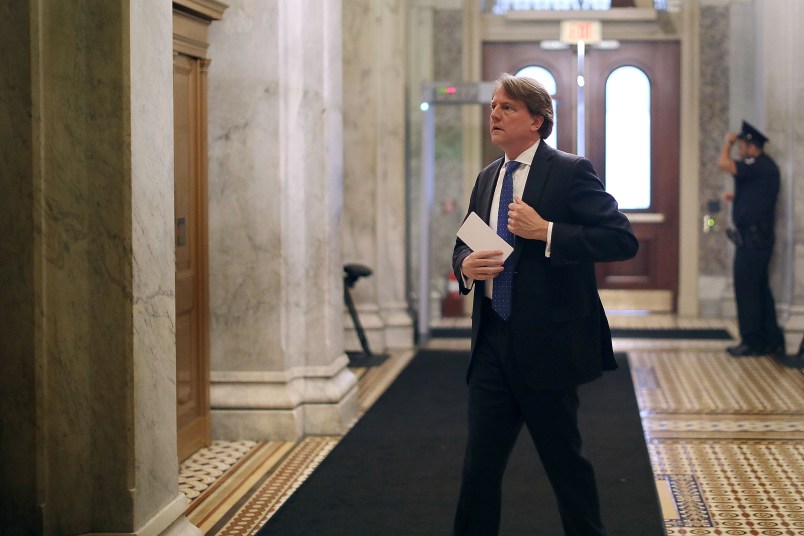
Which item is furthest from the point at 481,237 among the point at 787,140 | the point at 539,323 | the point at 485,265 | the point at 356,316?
the point at 787,140

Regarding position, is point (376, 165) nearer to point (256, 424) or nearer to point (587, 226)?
point (256, 424)

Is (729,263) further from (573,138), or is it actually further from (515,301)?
(515,301)

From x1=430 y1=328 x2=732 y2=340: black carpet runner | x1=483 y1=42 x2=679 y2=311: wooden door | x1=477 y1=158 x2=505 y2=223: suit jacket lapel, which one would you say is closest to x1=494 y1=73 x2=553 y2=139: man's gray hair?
x1=477 y1=158 x2=505 y2=223: suit jacket lapel

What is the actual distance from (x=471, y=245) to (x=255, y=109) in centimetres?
312

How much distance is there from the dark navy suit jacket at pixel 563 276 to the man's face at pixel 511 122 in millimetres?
72

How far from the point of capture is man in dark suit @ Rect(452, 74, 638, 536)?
3699 millimetres

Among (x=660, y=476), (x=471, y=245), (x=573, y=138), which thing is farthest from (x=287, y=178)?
(x=573, y=138)

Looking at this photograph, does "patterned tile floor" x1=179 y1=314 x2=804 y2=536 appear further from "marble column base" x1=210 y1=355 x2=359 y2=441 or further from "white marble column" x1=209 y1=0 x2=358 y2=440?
"white marble column" x1=209 y1=0 x2=358 y2=440

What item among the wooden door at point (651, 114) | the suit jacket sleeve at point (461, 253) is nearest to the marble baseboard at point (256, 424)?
the suit jacket sleeve at point (461, 253)

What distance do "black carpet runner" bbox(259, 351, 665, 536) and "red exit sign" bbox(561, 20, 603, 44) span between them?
16.6ft

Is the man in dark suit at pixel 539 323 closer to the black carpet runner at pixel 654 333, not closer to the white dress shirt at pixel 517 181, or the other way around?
the white dress shirt at pixel 517 181

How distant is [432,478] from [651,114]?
789cm

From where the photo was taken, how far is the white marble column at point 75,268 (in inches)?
160

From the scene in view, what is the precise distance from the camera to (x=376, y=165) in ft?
33.7
